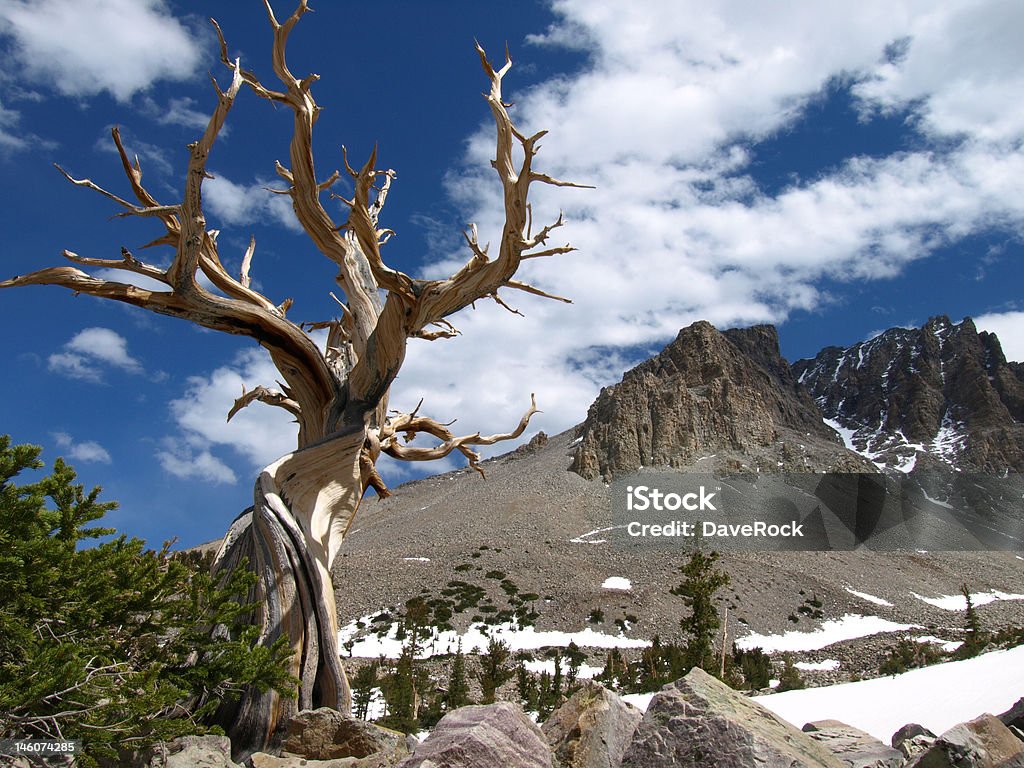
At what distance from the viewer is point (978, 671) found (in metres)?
13.2

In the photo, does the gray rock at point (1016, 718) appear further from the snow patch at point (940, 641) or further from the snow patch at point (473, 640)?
the snow patch at point (940, 641)

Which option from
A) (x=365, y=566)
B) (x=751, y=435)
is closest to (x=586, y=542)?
(x=365, y=566)

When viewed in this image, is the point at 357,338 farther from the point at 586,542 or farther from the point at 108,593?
the point at 586,542

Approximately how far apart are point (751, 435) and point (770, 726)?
110899mm

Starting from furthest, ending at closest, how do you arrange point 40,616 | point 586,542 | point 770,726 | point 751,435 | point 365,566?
point 751,435 < point 586,542 < point 365,566 < point 40,616 < point 770,726

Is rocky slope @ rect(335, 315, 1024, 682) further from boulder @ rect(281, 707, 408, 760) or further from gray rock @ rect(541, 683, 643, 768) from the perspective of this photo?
boulder @ rect(281, 707, 408, 760)

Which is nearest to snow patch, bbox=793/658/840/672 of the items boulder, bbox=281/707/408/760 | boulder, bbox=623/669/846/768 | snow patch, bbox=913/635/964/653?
snow patch, bbox=913/635/964/653

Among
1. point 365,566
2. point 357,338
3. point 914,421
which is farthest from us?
point 914,421

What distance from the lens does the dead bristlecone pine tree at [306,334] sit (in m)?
6.38

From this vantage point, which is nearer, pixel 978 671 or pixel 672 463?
pixel 978 671

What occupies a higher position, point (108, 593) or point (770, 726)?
point (108, 593)

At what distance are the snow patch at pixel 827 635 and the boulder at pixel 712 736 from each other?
43470 mm

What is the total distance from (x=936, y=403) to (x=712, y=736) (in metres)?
179

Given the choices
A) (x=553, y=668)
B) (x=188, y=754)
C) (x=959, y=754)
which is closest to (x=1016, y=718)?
(x=959, y=754)
